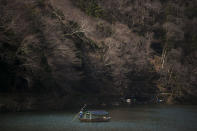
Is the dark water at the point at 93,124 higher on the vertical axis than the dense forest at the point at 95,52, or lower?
lower

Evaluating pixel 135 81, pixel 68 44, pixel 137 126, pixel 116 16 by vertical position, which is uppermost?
pixel 116 16

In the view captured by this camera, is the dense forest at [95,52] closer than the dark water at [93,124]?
No

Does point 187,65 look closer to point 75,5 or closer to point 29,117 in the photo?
point 75,5

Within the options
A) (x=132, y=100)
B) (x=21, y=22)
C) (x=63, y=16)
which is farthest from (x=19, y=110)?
(x=132, y=100)

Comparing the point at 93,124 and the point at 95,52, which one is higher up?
the point at 95,52

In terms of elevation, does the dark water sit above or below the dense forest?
below

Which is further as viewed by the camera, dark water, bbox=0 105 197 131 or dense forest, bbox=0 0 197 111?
dense forest, bbox=0 0 197 111

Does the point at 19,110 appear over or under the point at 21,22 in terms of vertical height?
under

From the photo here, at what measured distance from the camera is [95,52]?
212 feet

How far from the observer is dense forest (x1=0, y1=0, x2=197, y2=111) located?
47.5 metres

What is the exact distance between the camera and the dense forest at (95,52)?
47469 millimetres

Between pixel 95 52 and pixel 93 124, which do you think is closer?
pixel 93 124

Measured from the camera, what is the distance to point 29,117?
39906 millimetres

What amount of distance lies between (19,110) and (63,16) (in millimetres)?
21811
